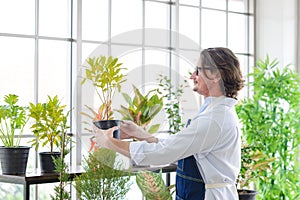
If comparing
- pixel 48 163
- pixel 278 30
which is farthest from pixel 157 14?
pixel 48 163

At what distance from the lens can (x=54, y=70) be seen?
414cm

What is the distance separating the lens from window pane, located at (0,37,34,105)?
3.88 m

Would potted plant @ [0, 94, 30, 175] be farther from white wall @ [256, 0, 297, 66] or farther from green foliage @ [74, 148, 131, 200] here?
white wall @ [256, 0, 297, 66]

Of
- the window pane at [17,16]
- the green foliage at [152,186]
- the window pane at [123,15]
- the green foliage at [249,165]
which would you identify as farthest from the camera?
the green foliage at [249,165]

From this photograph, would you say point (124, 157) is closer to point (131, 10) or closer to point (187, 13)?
point (131, 10)

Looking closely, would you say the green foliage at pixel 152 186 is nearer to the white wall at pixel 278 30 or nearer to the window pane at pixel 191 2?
the window pane at pixel 191 2

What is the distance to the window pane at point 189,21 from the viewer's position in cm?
498

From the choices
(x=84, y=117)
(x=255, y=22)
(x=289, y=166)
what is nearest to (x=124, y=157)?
(x=84, y=117)

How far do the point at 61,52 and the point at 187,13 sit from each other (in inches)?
52.1

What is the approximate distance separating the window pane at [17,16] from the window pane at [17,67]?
2.6 inches

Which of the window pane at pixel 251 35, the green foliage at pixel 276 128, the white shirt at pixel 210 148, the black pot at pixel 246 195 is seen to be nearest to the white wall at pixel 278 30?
the window pane at pixel 251 35

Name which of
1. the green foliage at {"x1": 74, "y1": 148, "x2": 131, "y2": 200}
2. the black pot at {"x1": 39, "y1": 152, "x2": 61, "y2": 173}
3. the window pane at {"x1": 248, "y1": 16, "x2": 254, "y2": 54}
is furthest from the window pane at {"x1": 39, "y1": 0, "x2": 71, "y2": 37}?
the window pane at {"x1": 248, "y1": 16, "x2": 254, "y2": 54}

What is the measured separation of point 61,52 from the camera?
417cm

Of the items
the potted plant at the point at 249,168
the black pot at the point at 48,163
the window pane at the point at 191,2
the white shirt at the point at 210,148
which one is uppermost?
the window pane at the point at 191,2
